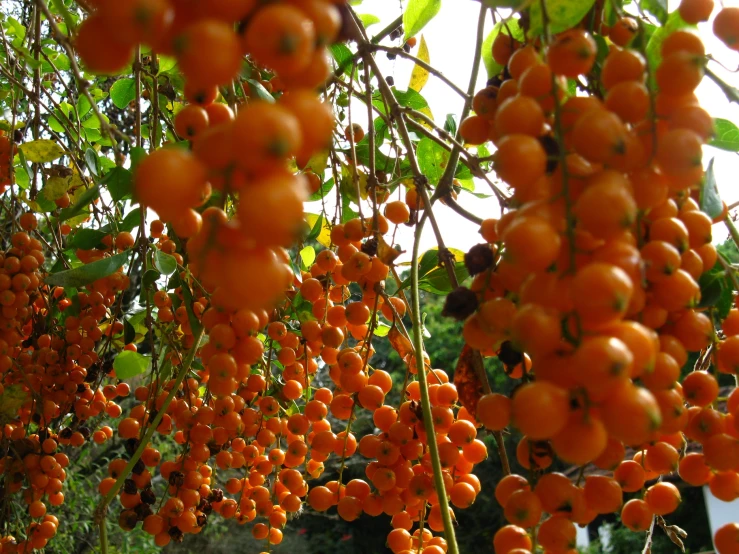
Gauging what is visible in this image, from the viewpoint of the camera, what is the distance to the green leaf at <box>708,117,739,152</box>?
729 millimetres

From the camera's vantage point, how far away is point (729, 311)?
1.91ft

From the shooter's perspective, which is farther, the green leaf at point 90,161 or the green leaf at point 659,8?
the green leaf at point 90,161

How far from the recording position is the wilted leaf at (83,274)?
85 centimetres

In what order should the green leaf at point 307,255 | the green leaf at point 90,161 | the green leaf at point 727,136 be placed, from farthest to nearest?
the green leaf at point 307,255
the green leaf at point 90,161
the green leaf at point 727,136

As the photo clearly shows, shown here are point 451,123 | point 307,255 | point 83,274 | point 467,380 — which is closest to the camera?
point 467,380

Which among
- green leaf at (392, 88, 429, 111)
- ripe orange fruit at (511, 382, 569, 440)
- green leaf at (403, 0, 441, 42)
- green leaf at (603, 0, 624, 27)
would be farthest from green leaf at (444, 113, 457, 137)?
ripe orange fruit at (511, 382, 569, 440)

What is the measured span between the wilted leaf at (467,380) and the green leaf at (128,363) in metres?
0.79

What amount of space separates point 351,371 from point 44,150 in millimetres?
774

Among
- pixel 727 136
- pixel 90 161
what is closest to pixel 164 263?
pixel 90 161

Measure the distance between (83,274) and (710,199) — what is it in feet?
2.51

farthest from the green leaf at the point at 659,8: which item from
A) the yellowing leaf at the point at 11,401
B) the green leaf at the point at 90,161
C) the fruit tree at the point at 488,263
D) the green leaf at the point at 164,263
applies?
the yellowing leaf at the point at 11,401

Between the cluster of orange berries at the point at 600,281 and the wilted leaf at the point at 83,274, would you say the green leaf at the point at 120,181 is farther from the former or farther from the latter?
the cluster of orange berries at the point at 600,281

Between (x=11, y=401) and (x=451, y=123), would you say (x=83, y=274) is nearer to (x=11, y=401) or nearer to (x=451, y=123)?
(x=11, y=401)

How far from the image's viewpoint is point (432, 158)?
3.38 feet
